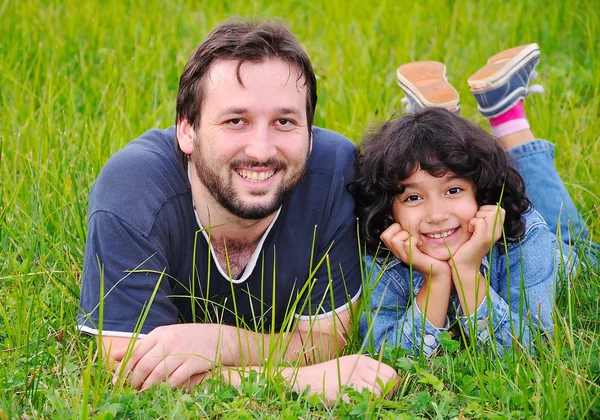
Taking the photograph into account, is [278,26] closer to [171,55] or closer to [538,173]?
[538,173]

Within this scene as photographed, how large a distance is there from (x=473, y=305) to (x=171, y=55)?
10.8 ft

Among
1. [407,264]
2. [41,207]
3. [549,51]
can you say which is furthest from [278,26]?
[549,51]

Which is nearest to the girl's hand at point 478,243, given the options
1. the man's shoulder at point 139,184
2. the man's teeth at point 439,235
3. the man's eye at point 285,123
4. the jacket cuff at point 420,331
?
the man's teeth at point 439,235

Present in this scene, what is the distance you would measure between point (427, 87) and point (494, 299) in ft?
4.70

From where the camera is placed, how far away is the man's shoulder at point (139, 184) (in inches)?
119

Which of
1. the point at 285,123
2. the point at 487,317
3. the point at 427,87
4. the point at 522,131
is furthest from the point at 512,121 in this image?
the point at 285,123

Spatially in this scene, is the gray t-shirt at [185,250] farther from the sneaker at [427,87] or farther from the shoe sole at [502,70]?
the shoe sole at [502,70]

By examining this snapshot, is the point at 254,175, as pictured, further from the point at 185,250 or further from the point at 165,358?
the point at 165,358

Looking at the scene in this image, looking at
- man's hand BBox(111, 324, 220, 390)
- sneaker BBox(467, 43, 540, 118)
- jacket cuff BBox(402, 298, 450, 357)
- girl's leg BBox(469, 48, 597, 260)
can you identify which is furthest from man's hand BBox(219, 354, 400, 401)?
sneaker BBox(467, 43, 540, 118)

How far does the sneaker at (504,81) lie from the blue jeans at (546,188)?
0.85 ft

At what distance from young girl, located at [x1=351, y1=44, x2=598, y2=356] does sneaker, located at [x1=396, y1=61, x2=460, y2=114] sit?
→ 314 mm

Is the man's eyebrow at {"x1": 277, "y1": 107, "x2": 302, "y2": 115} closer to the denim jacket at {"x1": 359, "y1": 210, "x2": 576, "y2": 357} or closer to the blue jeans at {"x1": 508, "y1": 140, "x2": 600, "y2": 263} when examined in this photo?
the denim jacket at {"x1": 359, "y1": 210, "x2": 576, "y2": 357}

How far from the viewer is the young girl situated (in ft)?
10.5

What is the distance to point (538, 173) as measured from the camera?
166 inches
